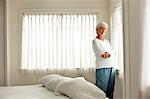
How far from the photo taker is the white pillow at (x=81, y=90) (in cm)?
213

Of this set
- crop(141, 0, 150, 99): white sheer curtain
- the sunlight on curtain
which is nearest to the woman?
the sunlight on curtain

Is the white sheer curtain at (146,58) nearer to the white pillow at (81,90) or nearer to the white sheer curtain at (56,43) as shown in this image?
the white pillow at (81,90)

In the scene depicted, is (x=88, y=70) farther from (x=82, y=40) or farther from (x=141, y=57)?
(x=141, y=57)

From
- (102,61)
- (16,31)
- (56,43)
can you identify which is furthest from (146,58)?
(16,31)

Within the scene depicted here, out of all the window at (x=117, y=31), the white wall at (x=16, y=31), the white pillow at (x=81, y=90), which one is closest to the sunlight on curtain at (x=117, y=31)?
the window at (x=117, y=31)

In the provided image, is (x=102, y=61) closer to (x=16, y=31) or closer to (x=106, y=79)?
(x=106, y=79)

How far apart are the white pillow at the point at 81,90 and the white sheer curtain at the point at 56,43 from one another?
2.00m

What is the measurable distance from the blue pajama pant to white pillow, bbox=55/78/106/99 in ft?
4.00

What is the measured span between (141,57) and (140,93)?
0.29 metres

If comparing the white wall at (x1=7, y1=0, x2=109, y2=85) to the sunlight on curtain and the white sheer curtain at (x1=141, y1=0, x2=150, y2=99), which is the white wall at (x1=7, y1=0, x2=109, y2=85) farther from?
the white sheer curtain at (x1=141, y1=0, x2=150, y2=99)

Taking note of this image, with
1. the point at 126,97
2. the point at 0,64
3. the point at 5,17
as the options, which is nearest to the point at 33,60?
the point at 0,64

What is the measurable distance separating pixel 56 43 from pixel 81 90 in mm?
2233

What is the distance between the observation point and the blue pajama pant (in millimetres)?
3521

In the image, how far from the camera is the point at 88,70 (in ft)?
14.3
